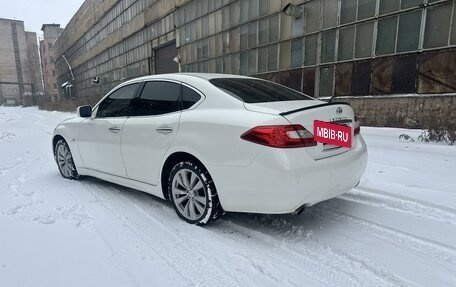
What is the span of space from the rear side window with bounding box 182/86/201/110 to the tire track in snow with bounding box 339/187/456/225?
6.94ft

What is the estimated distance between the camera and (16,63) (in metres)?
91.0

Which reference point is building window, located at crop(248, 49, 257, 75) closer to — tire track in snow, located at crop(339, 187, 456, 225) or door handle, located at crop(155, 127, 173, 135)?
tire track in snow, located at crop(339, 187, 456, 225)

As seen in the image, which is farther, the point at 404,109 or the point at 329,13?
the point at 329,13

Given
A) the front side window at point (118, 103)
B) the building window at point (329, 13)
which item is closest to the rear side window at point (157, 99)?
the front side window at point (118, 103)

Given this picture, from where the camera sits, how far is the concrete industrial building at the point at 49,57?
7731 centimetres

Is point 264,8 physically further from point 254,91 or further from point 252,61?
point 254,91

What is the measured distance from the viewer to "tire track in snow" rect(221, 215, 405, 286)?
84.1 inches

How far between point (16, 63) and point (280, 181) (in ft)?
368

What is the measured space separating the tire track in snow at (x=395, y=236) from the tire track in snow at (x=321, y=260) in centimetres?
45

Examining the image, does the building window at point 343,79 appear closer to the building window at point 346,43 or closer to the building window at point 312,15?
the building window at point 346,43

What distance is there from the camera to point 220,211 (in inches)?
116

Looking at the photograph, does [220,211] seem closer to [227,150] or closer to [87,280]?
[227,150]

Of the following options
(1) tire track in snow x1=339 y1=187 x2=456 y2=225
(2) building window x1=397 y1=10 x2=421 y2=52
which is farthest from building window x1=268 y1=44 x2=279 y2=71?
(1) tire track in snow x1=339 y1=187 x2=456 y2=225

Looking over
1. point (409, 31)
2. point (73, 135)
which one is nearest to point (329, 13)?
point (409, 31)
